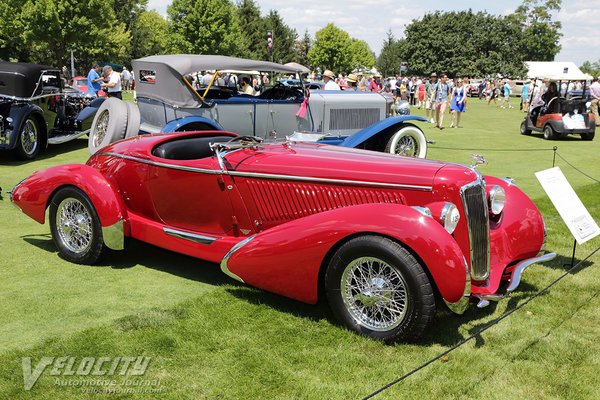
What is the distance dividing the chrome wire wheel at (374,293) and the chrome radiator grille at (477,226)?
2.25 ft

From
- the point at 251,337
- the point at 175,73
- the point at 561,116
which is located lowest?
the point at 251,337

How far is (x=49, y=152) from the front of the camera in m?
11.5

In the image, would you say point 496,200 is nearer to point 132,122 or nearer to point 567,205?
point 567,205

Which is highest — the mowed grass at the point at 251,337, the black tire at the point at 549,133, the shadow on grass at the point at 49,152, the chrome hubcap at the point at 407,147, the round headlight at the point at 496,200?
the round headlight at the point at 496,200

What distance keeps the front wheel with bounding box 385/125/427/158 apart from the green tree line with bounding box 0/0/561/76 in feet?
88.5

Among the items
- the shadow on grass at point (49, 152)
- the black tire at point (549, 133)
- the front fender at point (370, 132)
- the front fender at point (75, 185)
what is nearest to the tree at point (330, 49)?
the black tire at point (549, 133)

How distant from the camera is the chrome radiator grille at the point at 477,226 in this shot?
3.71 m

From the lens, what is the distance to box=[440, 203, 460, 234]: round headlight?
3531 millimetres

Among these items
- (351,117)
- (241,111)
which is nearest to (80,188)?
(241,111)

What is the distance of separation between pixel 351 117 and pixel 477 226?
7.25 m

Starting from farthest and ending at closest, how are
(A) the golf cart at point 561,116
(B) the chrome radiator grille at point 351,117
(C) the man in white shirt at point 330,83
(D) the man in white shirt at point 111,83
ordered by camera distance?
(A) the golf cart at point 561,116, (D) the man in white shirt at point 111,83, (C) the man in white shirt at point 330,83, (B) the chrome radiator grille at point 351,117

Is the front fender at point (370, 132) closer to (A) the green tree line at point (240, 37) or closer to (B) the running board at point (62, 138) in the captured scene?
(B) the running board at point (62, 138)

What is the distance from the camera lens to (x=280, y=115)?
10062 millimetres

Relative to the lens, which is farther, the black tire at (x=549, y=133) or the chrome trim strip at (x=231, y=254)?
the black tire at (x=549, y=133)
